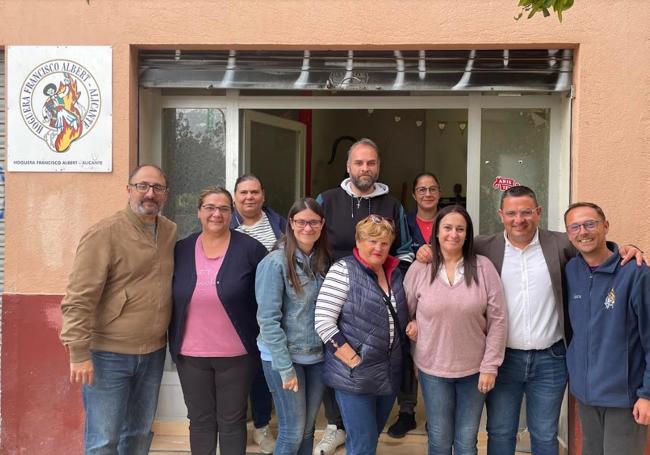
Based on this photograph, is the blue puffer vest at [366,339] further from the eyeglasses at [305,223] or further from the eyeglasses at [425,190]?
the eyeglasses at [425,190]

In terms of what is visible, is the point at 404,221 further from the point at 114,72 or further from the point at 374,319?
the point at 114,72

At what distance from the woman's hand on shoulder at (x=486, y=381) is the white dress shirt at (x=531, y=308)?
0.82 ft

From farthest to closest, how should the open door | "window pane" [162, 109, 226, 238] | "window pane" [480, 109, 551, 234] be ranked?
the open door, "window pane" [162, 109, 226, 238], "window pane" [480, 109, 551, 234]

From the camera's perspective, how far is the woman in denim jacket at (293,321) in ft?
11.7

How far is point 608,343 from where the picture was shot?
3.38 m

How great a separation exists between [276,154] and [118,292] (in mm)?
2756

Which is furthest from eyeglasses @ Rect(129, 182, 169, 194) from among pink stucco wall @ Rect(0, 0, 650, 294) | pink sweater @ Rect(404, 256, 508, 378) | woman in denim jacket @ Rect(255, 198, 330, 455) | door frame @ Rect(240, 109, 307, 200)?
door frame @ Rect(240, 109, 307, 200)

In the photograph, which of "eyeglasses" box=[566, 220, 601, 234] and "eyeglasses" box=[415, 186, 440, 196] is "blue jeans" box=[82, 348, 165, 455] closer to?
"eyeglasses" box=[415, 186, 440, 196]

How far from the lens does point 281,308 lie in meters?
3.66

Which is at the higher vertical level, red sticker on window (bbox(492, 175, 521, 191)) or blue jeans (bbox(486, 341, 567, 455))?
red sticker on window (bbox(492, 175, 521, 191))

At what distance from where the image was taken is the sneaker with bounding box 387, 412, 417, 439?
503 centimetres

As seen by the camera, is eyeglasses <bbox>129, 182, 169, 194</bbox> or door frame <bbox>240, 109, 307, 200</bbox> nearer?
eyeglasses <bbox>129, 182, 169, 194</bbox>

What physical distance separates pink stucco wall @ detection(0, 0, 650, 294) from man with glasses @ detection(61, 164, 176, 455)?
1292 millimetres

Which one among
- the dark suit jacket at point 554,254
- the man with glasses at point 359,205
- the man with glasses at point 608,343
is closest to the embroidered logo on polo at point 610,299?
the man with glasses at point 608,343
